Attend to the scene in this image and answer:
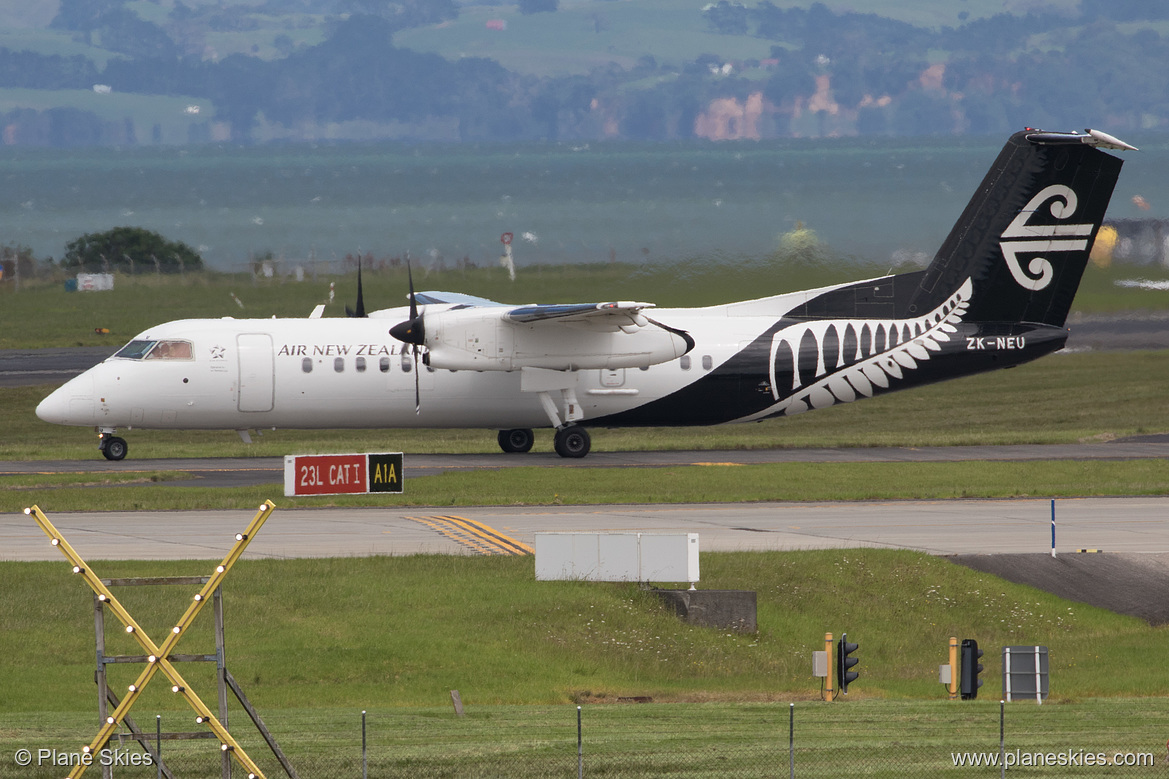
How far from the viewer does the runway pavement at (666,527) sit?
28.7 m

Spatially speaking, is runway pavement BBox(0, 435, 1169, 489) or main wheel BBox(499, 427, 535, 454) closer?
runway pavement BBox(0, 435, 1169, 489)

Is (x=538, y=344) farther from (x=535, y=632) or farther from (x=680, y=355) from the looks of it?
(x=535, y=632)

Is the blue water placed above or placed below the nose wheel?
above

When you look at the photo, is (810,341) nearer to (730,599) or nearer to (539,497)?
(539,497)

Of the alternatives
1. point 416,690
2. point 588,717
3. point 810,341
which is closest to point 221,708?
point 588,717

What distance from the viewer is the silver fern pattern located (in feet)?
123

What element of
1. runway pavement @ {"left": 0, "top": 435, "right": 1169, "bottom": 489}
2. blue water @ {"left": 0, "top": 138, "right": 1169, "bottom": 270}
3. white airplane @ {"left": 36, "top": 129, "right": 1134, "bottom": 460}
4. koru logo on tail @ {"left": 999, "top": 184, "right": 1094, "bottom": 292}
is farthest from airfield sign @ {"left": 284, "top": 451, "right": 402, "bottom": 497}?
blue water @ {"left": 0, "top": 138, "right": 1169, "bottom": 270}

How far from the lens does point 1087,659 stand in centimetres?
2548

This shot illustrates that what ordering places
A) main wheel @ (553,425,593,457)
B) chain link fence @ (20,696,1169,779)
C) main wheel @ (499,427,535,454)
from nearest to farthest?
chain link fence @ (20,696,1169,779) → main wheel @ (553,425,593,457) → main wheel @ (499,427,535,454)

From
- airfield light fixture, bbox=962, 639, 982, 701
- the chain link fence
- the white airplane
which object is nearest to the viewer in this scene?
the chain link fence

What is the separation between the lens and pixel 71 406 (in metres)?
36.4

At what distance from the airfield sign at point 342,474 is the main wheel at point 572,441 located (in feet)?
49.1

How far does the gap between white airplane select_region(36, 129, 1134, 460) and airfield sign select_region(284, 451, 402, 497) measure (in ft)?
43.8

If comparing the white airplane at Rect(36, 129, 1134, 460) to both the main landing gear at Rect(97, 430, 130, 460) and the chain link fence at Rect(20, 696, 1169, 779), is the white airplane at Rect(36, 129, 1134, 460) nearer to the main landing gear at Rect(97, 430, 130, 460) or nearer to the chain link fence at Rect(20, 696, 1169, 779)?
the main landing gear at Rect(97, 430, 130, 460)
